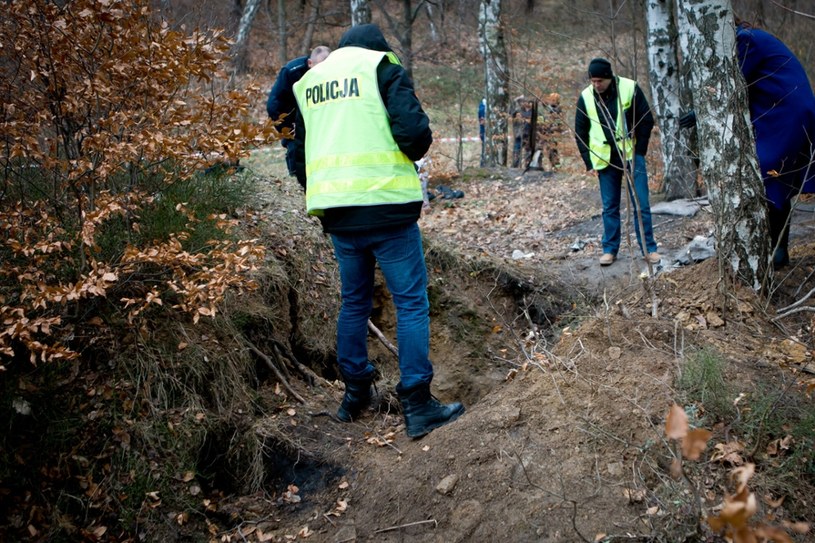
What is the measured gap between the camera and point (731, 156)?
4258mm

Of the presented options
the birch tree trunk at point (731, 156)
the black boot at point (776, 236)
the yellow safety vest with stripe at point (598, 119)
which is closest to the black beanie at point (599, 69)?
the yellow safety vest with stripe at point (598, 119)

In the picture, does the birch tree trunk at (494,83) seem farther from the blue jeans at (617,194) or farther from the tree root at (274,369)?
the tree root at (274,369)

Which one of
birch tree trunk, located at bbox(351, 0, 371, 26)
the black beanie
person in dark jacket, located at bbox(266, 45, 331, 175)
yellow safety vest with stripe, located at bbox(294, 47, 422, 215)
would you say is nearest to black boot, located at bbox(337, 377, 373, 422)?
yellow safety vest with stripe, located at bbox(294, 47, 422, 215)

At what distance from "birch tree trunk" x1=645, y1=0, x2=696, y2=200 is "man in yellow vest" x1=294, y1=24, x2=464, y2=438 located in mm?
6219

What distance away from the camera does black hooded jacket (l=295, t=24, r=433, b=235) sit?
341 cm

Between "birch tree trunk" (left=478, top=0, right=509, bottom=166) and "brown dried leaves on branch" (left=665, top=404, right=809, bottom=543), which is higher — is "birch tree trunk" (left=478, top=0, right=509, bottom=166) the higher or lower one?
the higher one

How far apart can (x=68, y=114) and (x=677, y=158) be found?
7389 mm

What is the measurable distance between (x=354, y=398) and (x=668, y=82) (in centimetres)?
681

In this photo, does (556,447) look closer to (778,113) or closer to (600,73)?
(778,113)

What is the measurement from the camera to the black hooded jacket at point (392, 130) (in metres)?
3.41

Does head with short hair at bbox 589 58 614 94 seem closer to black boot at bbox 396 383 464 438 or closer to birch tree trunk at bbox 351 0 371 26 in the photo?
black boot at bbox 396 383 464 438

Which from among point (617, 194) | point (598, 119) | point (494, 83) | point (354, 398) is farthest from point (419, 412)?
→ point (494, 83)

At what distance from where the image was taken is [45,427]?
140 inches

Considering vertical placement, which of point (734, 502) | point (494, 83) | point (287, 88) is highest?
point (494, 83)
